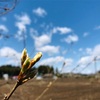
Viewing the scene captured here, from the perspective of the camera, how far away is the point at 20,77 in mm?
1057

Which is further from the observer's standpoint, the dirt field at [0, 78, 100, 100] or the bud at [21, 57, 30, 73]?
the dirt field at [0, 78, 100, 100]

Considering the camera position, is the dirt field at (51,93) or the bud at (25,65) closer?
the bud at (25,65)

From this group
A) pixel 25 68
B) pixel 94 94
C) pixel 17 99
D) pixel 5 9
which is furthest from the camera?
pixel 94 94

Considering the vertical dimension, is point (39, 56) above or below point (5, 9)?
below

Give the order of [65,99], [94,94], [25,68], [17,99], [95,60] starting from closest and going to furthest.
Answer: [25,68] → [95,60] → [17,99] → [65,99] → [94,94]

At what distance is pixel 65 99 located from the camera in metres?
13.8

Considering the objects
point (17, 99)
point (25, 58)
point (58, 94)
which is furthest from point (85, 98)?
point (25, 58)

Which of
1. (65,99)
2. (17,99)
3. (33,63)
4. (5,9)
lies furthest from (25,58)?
(65,99)

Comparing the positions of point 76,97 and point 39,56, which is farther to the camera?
point 76,97

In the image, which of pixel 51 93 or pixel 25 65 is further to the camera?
pixel 51 93

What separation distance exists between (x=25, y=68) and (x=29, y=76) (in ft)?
0.10

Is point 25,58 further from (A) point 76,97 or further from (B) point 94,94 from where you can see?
(B) point 94,94

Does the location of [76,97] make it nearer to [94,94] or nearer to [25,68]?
[94,94]

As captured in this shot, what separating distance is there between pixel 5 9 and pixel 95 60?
3.73 ft
